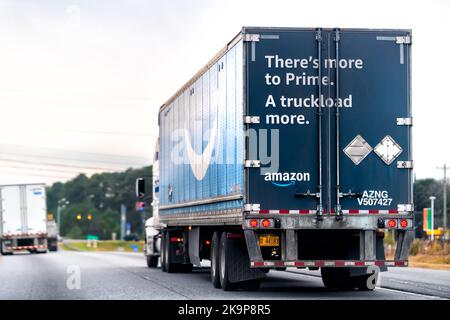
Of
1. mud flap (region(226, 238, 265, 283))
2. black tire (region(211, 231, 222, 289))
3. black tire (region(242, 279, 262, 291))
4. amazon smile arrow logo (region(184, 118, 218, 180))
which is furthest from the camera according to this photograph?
amazon smile arrow logo (region(184, 118, 218, 180))

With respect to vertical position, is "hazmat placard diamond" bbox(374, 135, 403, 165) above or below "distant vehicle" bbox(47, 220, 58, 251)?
above

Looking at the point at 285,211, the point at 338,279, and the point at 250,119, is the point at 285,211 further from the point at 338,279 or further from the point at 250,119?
the point at 338,279

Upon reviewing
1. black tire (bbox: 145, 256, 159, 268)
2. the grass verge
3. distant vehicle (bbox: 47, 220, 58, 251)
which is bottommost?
the grass verge

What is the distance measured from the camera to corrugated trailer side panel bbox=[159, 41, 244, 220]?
63.0ft

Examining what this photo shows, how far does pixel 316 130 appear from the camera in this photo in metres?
18.7

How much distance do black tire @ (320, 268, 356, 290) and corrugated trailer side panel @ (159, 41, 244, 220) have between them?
2.74 m

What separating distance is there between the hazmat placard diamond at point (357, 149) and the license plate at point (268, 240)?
6.48 ft

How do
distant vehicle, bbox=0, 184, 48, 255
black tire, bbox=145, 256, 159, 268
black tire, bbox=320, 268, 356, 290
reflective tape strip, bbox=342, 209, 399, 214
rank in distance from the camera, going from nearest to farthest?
reflective tape strip, bbox=342, 209, 399, 214, black tire, bbox=320, 268, 356, 290, black tire, bbox=145, 256, 159, 268, distant vehicle, bbox=0, 184, 48, 255

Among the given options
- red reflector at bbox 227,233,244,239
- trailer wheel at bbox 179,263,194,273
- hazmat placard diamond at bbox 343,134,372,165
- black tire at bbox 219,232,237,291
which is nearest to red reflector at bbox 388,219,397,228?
hazmat placard diamond at bbox 343,134,372,165

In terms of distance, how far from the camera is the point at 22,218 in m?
61.0

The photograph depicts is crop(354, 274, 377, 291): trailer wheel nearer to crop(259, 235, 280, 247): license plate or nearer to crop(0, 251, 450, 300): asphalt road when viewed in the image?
crop(0, 251, 450, 300): asphalt road

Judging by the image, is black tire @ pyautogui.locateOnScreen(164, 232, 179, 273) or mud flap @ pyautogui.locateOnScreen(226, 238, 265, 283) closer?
mud flap @ pyautogui.locateOnScreen(226, 238, 265, 283)

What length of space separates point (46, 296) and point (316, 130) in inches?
237
